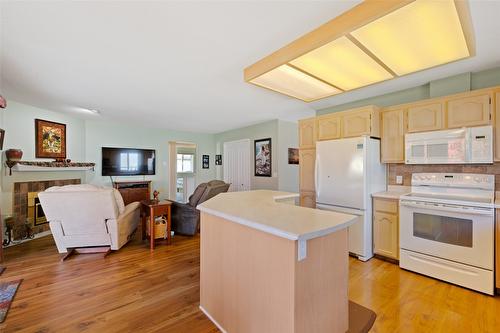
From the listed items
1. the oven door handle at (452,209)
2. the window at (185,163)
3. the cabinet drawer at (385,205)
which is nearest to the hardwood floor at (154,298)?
the cabinet drawer at (385,205)

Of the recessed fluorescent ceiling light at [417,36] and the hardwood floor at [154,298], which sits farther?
the hardwood floor at [154,298]

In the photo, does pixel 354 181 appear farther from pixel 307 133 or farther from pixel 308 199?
pixel 307 133

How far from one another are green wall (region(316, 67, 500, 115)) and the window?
5423 millimetres

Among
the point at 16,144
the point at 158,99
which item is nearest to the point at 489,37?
the point at 158,99

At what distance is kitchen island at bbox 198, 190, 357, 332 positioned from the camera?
1161 millimetres

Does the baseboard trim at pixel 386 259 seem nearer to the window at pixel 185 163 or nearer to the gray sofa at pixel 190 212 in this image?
the gray sofa at pixel 190 212

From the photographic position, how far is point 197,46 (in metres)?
2.06

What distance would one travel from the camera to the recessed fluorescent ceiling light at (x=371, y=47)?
146 cm

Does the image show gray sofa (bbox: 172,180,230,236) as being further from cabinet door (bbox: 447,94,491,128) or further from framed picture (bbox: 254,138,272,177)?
cabinet door (bbox: 447,94,491,128)

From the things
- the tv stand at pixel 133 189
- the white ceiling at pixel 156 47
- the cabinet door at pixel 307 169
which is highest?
the white ceiling at pixel 156 47

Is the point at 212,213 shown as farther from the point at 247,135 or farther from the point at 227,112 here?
the point at 247,135

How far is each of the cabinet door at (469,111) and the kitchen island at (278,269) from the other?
2.23m

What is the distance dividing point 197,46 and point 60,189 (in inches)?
98.1

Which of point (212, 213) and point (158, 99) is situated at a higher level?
point (158, 99)
